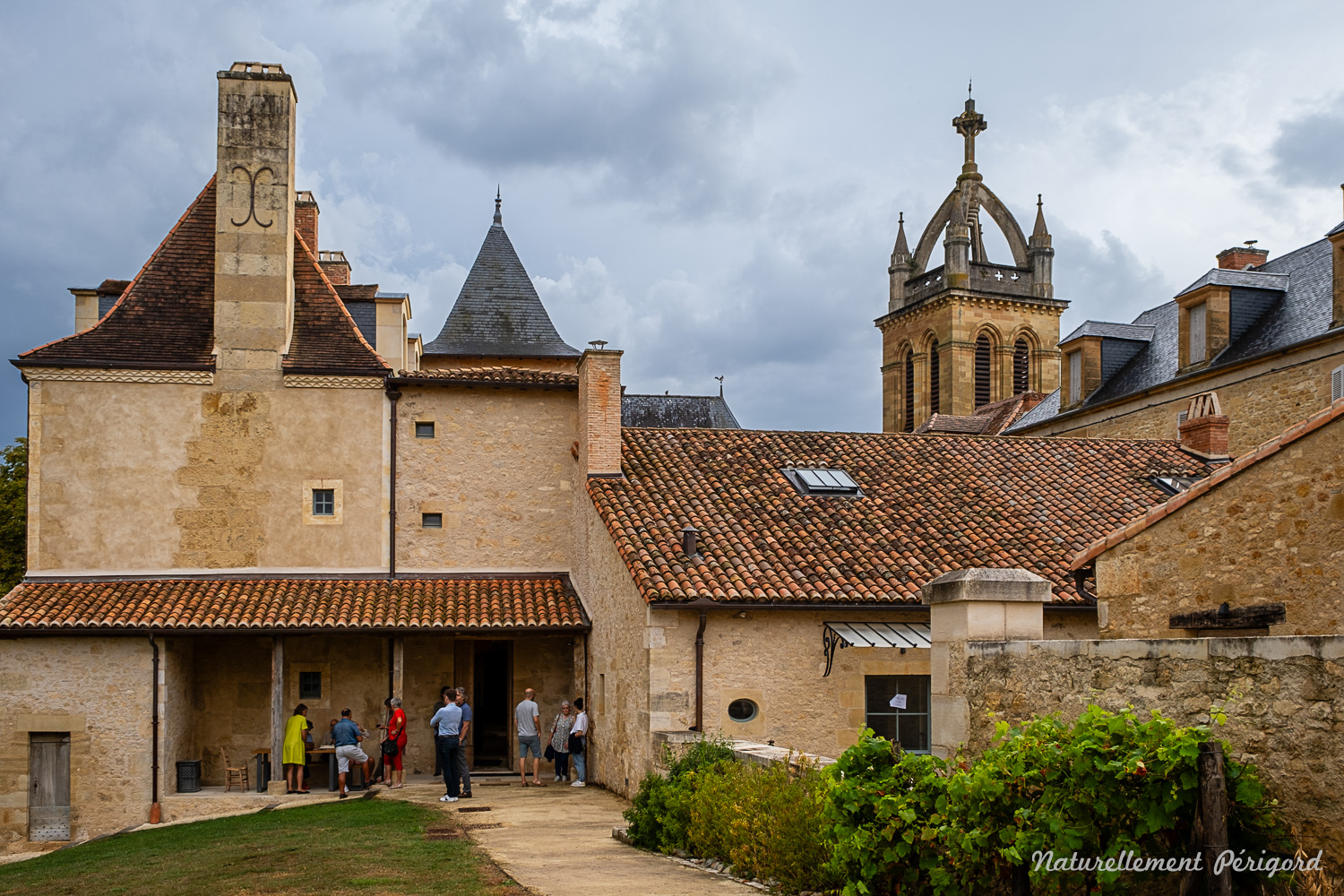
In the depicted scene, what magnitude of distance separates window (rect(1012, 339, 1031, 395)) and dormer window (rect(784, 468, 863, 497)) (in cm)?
A: 3895

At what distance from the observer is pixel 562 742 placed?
1825cm

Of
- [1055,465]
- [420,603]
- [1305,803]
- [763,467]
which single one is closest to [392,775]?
[420,603]

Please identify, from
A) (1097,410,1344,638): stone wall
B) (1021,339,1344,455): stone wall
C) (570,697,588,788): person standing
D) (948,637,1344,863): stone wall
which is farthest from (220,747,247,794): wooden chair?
(1021,339,1344,455): stone wall

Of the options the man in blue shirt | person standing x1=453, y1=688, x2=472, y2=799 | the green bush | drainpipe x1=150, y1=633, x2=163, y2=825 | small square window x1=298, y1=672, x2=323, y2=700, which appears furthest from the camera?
small square window x1=298, y1=672, x2=323, y2=700

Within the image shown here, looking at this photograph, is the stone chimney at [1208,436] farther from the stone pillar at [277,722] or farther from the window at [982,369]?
the window at [982,369]

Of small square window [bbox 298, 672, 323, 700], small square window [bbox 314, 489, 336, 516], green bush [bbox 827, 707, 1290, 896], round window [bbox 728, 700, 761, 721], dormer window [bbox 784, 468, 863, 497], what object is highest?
dormer window [bbox 784, 468, 863, 497]

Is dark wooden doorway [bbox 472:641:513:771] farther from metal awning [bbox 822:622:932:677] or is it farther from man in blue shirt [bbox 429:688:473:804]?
metal awning [bbox 822:622:932:677]

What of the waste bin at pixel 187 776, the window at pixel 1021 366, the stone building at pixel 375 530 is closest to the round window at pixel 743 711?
the stone building at pixel 375 530

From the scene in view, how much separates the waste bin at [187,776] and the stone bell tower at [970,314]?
4185 centimetres

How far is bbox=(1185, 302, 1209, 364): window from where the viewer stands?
98.6 ft

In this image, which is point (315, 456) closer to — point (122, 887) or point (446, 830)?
point (446, 830)

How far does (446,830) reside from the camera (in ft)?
40.9

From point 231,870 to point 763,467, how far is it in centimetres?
1087

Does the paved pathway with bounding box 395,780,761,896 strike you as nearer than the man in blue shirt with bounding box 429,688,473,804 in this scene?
Yes
